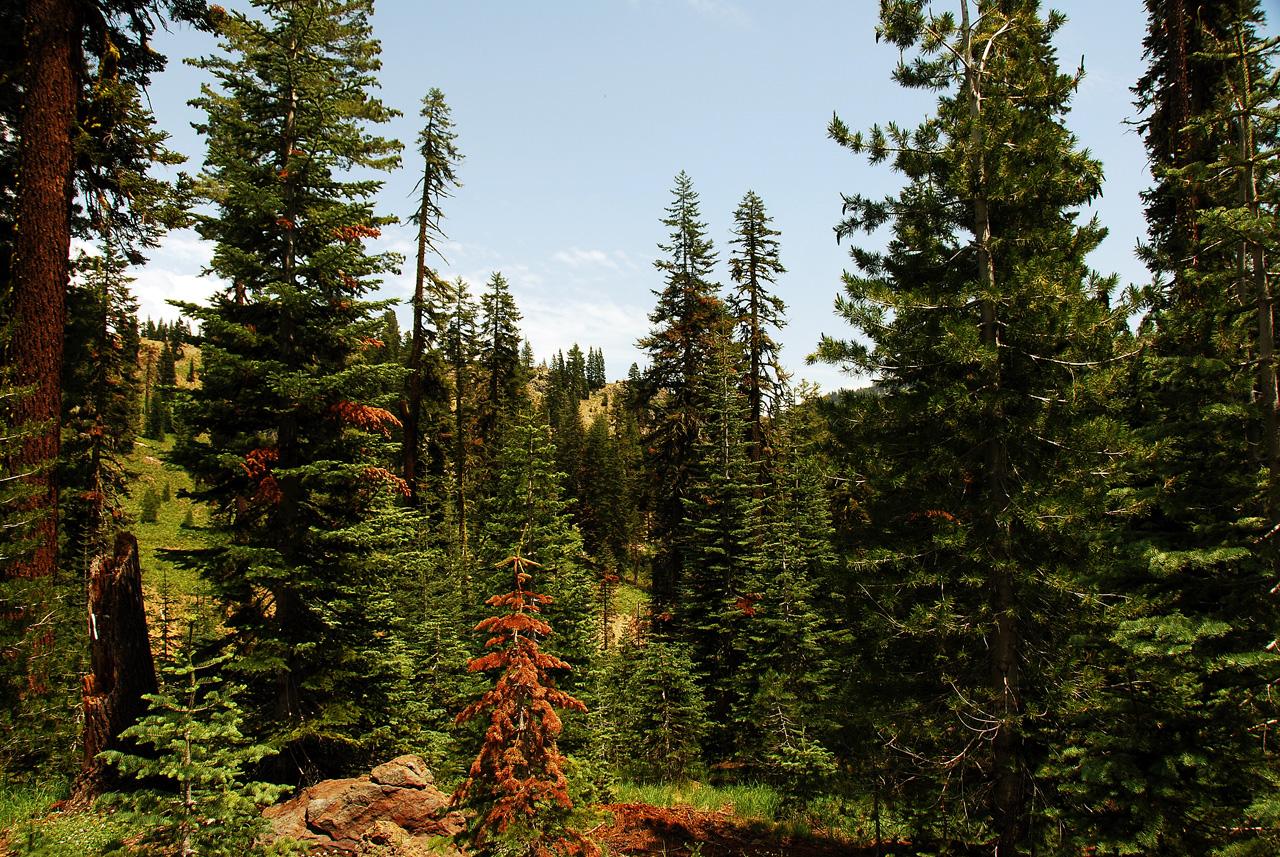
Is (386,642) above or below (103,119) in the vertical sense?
below

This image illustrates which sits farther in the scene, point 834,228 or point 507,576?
point 507,576

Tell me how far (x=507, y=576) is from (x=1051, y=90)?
11.1 m

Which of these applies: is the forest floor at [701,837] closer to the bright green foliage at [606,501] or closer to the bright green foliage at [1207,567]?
the bright green foliage at [1207,567]

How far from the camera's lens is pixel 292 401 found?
9.96 metres

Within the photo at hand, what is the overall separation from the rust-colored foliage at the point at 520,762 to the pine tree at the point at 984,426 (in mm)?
4089

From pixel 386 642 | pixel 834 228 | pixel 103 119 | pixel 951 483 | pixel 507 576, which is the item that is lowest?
pixel 386 642

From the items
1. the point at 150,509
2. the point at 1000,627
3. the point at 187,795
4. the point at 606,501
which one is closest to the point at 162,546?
the point at 150,509

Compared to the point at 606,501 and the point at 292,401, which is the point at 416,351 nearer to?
the point at 292,401

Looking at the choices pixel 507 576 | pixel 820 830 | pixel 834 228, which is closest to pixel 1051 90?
pixel 834 228

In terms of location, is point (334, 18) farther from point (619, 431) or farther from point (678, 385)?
point (619, 431)

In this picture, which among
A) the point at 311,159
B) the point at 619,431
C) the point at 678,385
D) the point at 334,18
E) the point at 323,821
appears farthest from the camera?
the point at 619,431

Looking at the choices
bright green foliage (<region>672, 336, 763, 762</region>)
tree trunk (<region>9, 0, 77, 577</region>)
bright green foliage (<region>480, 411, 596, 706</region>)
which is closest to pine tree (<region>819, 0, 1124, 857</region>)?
bright green foliage (<region>480, 411, 596, 706</region>)

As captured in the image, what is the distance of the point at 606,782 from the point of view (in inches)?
460

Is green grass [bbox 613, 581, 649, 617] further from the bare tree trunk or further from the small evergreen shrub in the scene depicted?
the small evergreen shrub
